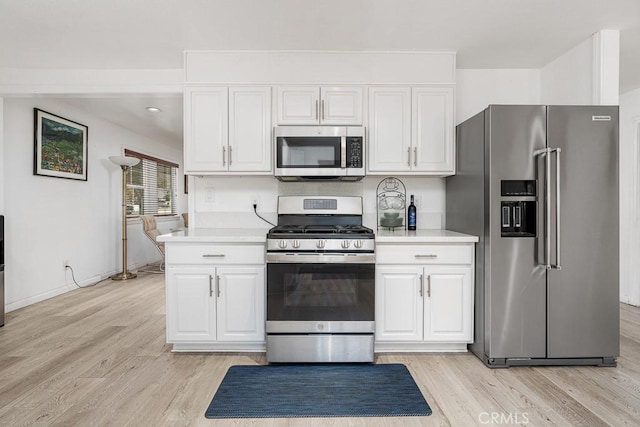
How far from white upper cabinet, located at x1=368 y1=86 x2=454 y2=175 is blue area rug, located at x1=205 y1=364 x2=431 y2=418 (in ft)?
4.88

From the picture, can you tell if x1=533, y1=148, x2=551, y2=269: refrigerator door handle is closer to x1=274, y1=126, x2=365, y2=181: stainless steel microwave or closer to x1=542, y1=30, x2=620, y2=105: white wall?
x1=542, y1=30, x2=620, y2=105: white wall

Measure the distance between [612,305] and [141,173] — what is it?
6256 mm

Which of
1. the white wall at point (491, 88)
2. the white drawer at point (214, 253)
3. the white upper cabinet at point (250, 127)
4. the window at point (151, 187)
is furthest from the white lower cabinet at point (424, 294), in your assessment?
the window at point (151, 187)

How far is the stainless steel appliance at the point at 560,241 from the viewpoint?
235 centimetres

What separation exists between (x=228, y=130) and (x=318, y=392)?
1984 mm

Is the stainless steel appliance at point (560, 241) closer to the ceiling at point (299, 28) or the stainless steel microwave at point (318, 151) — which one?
the ceiling at point (299, 28)

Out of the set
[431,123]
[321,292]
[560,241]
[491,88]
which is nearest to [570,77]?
[491,88]

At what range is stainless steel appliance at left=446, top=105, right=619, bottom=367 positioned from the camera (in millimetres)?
2354

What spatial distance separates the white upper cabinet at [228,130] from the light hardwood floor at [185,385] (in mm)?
1451

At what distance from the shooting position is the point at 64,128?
426cm

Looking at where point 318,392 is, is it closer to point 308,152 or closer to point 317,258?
point 317,258

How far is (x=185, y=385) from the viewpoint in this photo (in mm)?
2164

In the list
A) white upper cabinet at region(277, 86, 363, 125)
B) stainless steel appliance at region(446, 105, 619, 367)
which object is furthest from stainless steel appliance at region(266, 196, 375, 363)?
white upper cabinet at region(277, 86, 363, 125)

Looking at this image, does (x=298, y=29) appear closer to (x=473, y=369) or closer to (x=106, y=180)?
(x=473, y=369)
